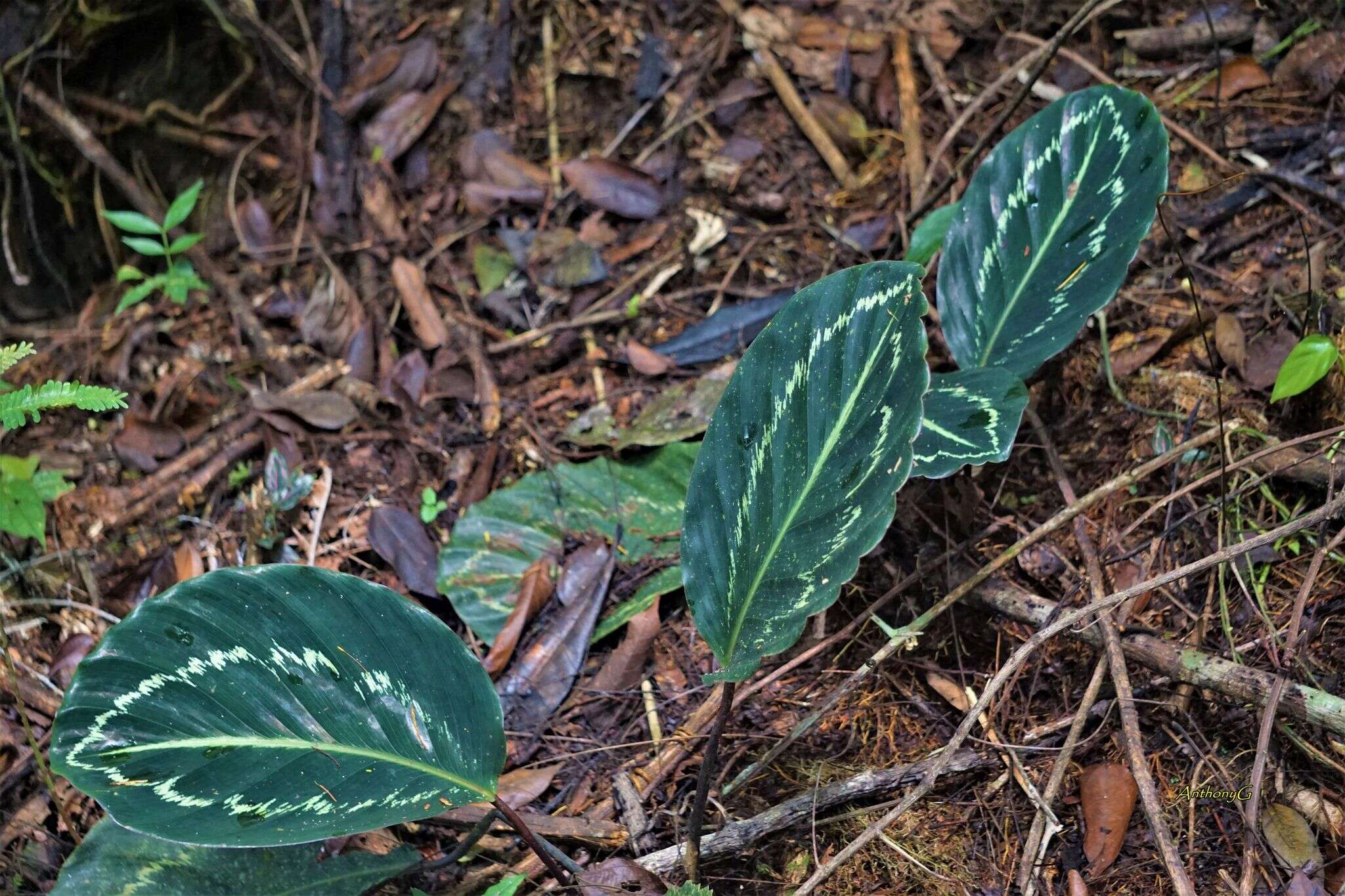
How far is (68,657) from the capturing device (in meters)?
1.83

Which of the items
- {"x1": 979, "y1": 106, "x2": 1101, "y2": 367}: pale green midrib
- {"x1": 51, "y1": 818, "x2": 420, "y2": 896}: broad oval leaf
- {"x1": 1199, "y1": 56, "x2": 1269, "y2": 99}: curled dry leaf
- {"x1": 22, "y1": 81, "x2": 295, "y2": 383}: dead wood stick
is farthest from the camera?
{"x1": 22, "y1": 81, "x2": 295, "y2": 383}: dead wood stick

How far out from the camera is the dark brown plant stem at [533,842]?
4.13 feet

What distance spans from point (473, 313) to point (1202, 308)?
171 cm

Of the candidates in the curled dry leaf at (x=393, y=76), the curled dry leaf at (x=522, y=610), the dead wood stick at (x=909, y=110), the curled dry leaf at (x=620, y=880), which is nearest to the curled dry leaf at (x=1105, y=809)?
the curled dry leaf at (x=620, y=880)

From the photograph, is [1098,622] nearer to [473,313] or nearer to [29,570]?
[473,313]

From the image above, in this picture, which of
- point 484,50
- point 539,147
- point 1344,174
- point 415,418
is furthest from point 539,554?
point 1344,174

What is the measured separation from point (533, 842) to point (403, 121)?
2.14m

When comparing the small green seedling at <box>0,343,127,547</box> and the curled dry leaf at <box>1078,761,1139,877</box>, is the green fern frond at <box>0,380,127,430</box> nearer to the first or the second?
the small green seedling at <box>0,343,127,547</box>

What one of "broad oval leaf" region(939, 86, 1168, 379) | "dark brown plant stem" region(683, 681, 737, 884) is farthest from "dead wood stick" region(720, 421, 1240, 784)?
"broad oval leaf" region(939, 86, 1168, 379)

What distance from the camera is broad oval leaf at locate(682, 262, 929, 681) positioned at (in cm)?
117

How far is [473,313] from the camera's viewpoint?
2340mm

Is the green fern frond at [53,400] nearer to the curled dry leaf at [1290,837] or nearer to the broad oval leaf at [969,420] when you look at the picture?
the broad oval leaf at [969,420]

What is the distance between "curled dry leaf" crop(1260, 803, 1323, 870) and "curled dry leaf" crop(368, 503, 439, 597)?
4.85 ft

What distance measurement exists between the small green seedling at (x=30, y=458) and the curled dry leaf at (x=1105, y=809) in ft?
5.21
